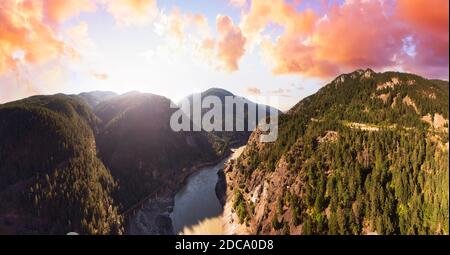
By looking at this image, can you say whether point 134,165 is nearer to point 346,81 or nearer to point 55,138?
point 55,138

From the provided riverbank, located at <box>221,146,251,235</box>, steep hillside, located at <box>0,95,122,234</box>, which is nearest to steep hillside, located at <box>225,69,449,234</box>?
riverbank, located at <box>221,146,251,235</box>

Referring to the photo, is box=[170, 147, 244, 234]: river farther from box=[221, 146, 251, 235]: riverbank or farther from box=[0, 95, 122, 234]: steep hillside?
box=[0, 95, 122, 234]: steep hillside

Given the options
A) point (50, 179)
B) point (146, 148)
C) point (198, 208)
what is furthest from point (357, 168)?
point (146, 148)

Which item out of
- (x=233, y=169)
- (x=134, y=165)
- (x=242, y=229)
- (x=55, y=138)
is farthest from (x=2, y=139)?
(x=242, y=229)

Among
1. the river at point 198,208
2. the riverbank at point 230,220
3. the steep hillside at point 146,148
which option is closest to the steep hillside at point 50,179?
the steep hillside at point 146,148

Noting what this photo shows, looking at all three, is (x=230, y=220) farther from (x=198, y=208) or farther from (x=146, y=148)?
(x=146, y=148)
